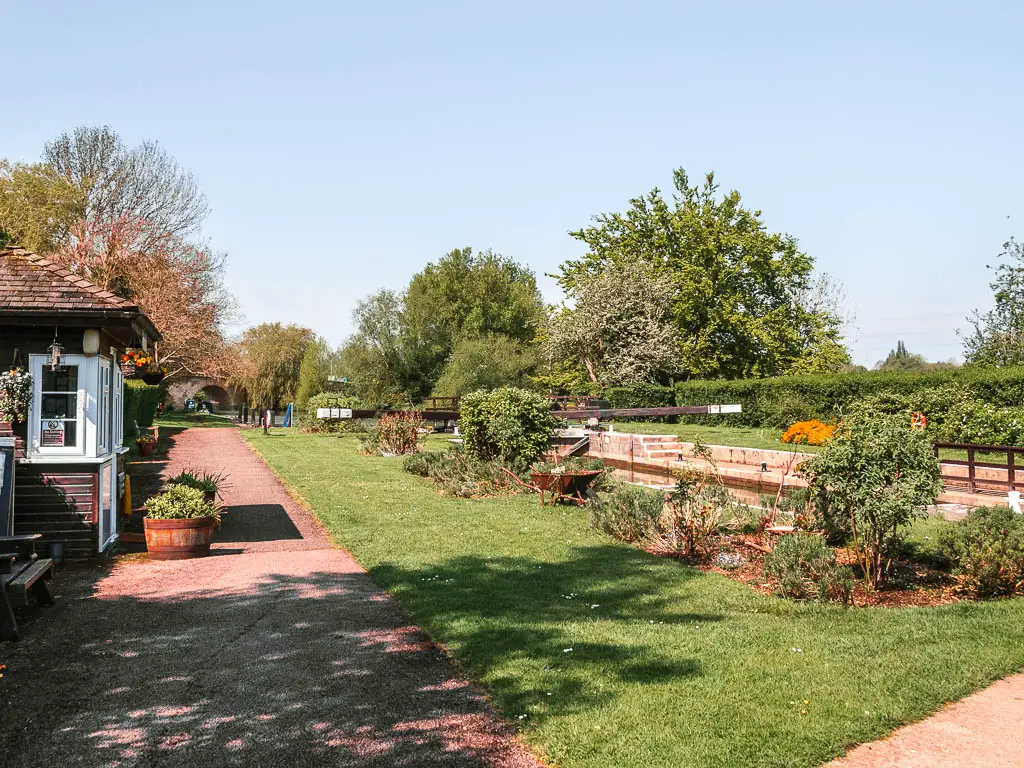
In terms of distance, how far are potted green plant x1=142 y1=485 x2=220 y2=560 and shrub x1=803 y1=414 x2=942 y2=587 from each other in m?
7.04

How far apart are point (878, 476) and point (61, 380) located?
28.9 feet

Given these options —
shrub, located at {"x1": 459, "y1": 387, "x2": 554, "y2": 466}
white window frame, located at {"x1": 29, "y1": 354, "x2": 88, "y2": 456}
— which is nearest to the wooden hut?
white window frame, located at {"x1": 29, "y1": 354, "x2": 88, "y2": 456}

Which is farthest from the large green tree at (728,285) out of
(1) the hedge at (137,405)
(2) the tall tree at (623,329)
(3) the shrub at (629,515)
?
(3) the shrub at (629,515)

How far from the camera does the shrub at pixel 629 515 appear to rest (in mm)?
10205

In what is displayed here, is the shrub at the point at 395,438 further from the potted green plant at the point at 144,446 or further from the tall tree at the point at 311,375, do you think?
the tall tree at the point at 311,375

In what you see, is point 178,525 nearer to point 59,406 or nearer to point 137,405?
point 59,406

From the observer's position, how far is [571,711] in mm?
4711

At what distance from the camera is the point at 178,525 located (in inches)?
365

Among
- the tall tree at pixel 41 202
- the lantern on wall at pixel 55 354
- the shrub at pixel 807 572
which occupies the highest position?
the tall tree at pixel 41 202

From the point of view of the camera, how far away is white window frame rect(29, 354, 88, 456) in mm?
8828

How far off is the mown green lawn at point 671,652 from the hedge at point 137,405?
16113 mm

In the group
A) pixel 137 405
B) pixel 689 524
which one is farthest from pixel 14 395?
pixel 137 405

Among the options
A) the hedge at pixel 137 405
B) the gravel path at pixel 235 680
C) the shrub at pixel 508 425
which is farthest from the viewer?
the hedge at pixel 137 405

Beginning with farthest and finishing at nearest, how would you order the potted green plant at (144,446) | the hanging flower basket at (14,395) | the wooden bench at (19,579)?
the potted green plant at (144,446) → the hanging flower basket at (14,395) → the wooden bench at (19,579)
